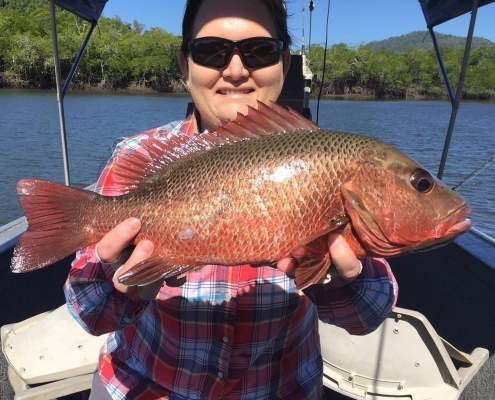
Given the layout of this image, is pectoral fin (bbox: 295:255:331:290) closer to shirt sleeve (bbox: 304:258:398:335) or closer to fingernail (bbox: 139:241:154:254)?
shirt sleeve (bbox: 304:258:398:335)

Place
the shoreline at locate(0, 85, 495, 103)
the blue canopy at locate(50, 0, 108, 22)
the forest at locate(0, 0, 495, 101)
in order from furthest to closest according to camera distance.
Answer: the shoreline at locate(0, 85, 495, 103)
the forest at locate(0, 0, 495, 101)
the blue canopy at locate(50, 0, 108, 22)

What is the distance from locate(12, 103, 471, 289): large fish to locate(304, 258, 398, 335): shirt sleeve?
12.4 inches

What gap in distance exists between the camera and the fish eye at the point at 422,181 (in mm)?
1410

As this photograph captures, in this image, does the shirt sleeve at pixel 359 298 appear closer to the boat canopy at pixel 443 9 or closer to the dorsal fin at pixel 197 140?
the dorsal fin at pixel 197 140

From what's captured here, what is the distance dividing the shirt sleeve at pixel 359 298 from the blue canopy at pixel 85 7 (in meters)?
3.52

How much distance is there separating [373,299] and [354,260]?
0.42 metres

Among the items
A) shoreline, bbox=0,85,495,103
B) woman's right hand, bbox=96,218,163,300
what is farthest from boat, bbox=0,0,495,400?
shoreline, bbox=0,85,495,103

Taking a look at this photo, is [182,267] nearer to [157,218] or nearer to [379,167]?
[157,218]

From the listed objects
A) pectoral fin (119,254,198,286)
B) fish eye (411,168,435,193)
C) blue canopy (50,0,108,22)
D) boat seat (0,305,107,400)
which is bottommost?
boat seat (0,305,107,400)

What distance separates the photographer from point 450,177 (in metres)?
13.5

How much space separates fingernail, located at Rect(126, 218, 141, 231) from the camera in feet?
4.53

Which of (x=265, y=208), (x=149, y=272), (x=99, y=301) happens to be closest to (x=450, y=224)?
(x=265, y=208)

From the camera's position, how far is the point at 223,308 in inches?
64.6

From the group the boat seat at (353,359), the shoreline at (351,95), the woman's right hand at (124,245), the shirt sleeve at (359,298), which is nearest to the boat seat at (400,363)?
the boat seat at (353,359)
